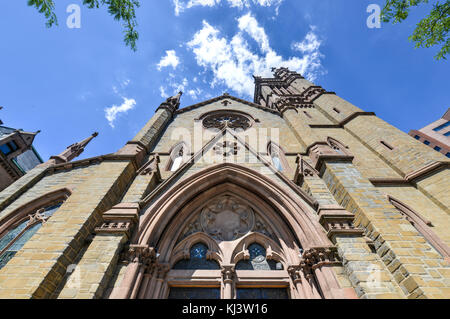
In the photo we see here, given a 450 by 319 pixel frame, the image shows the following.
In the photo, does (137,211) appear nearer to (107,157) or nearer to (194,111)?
(107,157)

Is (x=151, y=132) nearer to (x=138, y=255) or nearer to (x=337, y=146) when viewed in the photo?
(x=138, y=255)

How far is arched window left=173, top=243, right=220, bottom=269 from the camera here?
5.50m

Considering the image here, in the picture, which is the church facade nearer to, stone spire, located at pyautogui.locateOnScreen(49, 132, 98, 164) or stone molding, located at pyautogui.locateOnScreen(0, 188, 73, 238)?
stone molding, located at pyautogui.locateOnScreen(0, 188, 73, 238)

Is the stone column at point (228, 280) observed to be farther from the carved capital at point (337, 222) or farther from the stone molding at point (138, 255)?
the carved capital at point (337, 222)

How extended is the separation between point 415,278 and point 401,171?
19.1 feet

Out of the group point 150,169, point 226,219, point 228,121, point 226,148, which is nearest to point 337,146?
point 226,148

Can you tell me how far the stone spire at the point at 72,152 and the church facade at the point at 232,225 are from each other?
1404 millimetres

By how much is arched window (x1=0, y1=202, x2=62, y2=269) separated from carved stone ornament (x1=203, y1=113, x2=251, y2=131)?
27.3 feet

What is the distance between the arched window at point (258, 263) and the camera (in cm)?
545

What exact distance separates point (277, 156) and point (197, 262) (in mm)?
5683

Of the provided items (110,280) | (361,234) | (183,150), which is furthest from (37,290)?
(183,150)

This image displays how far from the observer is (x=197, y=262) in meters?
5.61

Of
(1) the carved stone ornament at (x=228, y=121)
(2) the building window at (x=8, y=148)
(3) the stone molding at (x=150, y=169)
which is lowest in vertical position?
(3) the stone molding at (x=150, y=169)

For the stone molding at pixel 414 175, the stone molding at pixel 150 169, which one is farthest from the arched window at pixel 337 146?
the stone molding at pixel 150 169
